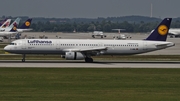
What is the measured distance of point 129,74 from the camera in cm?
4609

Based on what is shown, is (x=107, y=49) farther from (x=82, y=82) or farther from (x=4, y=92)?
(x=4, y=92)

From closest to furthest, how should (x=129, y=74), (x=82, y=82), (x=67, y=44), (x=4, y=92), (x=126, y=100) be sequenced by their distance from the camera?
(x=126, y=100)
(x=4, y=92)
(x=82, y=82)
(x=129, y=74)
(x=67, y=44)

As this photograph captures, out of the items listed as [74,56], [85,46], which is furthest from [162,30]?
[74,56]

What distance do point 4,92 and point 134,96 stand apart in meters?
8.12

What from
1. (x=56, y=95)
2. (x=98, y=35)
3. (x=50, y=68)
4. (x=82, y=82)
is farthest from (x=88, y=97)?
(x=98, y=35)

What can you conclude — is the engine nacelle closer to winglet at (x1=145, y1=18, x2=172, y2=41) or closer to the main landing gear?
the main landing gear

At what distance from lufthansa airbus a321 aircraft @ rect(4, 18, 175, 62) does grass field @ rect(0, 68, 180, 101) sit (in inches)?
427

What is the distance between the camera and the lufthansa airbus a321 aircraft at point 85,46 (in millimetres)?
60844

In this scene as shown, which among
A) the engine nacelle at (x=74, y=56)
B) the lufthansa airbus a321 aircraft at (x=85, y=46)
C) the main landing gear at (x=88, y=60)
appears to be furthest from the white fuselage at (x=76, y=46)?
the main landing gear at (x=88, y=60)

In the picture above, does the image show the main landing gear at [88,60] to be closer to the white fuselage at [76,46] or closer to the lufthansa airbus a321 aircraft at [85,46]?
the lufthansa airbus a321 aircraft at [85,46]

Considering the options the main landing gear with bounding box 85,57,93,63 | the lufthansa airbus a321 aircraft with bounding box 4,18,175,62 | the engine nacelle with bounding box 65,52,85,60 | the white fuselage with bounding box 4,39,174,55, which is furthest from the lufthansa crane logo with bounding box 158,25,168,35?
the engine nacelle with bounding box 65,52,85,60

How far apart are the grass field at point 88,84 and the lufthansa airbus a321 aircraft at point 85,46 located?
1085 cm

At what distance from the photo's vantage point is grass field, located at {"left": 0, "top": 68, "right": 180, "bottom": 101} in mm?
31578

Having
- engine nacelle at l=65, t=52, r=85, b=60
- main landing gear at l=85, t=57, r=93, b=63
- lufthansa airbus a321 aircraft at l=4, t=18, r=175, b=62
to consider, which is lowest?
main landing gear at l=85, t=57, r=93, b=63
